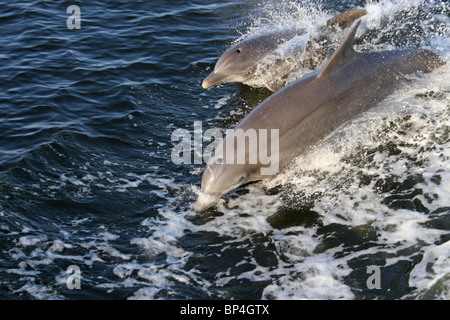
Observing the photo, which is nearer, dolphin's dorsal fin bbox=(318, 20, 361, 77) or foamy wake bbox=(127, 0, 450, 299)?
foamy wake bbox=(127, 0, 450, 299)

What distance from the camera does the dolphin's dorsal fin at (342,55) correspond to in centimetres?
1012

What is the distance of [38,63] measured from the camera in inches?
584

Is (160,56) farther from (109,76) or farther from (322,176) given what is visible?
(322,176)

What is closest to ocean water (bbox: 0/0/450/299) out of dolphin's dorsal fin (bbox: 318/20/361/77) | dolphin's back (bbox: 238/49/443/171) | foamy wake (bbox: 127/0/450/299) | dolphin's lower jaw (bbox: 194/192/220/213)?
foamy wake (bbox: 127/0/450/299)

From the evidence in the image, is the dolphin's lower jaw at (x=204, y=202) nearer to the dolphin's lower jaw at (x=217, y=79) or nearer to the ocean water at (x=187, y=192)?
the ocean water at (x=187, y=192)

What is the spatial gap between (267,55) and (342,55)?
11.7ft

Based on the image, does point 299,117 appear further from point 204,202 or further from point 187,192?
point 187,192

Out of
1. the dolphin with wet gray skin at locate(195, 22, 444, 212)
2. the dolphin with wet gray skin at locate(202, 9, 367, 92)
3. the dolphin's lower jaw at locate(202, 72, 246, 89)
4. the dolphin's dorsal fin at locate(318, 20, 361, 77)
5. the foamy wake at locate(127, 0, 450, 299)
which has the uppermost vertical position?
the dolphin with wet gray skin at locate(202, 9, 367, 92)

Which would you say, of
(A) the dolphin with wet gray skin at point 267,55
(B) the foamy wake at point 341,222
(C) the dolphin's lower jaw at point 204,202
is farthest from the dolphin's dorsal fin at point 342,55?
(A) the dolphin with wet gray skin at point 267,55

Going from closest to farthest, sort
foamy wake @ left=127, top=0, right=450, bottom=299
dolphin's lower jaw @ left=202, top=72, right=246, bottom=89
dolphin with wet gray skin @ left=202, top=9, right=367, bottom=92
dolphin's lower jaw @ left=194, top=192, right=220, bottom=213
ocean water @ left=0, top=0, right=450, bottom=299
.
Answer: foamy wake @ left=127, top=0, right=450, bottom=299 → ocean water @ left=0, top=0, right=450, bottom=299 → dolphin's lower jaw @ left=194, top=192, right=220, bottom=213 → dolphin with wet gray skin @ left=202, top=9, right=367, bottom=92 → dolphin's lower jaw @ left=202, top=72, right=246, bottom=89

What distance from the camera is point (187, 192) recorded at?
10320 mm

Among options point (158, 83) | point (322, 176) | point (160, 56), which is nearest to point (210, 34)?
point (160, 56)

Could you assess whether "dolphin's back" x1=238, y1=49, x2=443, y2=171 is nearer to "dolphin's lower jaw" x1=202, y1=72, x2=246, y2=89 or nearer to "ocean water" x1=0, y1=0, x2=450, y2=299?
"ocean water" x1=0, y1=0, x2=450, y2=299

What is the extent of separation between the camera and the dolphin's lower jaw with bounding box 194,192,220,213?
385 inches
